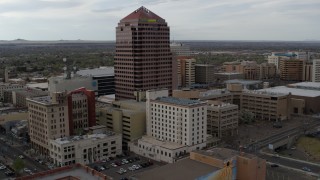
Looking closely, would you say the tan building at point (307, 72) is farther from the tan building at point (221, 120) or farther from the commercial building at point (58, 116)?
the commercial building at point (58, 116)

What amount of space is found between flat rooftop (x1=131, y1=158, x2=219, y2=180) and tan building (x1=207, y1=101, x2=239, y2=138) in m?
28.2

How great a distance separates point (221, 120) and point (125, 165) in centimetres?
2391

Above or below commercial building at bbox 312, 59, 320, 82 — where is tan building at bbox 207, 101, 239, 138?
below

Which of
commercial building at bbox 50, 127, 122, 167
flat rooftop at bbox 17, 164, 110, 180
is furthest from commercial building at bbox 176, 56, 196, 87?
flat rooftop at bbox 17, 164, 110, 180

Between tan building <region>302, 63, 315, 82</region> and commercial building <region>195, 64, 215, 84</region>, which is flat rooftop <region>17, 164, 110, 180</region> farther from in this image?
tan building <region>302, 63, 315, 82</region>

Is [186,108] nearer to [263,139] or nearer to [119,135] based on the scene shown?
[119,135]

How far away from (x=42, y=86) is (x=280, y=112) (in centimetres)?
7351

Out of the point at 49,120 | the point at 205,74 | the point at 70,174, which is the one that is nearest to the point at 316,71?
the point at 205,74

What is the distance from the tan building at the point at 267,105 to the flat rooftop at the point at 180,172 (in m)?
49.5

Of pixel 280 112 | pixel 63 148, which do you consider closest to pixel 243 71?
pixel 280 112

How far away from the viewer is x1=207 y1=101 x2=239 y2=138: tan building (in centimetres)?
7519

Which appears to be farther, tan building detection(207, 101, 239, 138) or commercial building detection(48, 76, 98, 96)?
commercial building detection(48, 76, 98, 96)

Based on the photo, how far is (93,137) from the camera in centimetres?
6281

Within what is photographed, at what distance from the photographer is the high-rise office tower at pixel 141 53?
3467 inches
